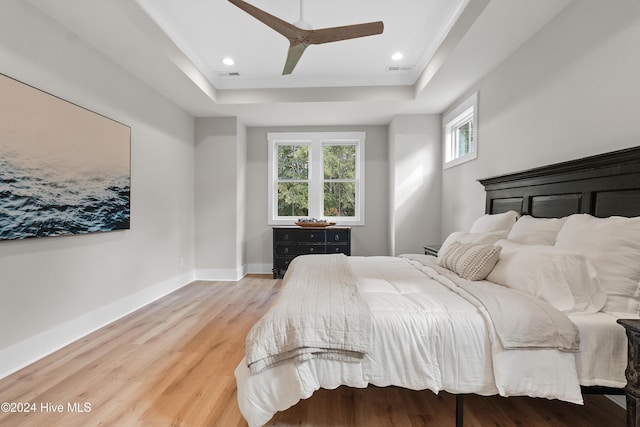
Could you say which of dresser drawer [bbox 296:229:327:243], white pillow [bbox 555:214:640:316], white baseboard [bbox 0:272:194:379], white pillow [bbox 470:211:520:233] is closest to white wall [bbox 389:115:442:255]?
dresser drawer [bbox 296:229:327:243]

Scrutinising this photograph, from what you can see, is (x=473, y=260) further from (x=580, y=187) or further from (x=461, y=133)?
(x=461, y=133)

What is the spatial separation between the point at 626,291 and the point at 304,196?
14.5 ft

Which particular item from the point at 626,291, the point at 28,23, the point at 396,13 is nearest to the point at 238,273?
the point at 28,23

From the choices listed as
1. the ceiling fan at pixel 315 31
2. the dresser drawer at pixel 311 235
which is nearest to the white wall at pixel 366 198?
the dresser drawer at pixel 311 235

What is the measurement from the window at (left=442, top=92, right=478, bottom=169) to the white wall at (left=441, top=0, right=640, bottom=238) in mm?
149

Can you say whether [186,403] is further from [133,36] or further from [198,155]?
[198,155]

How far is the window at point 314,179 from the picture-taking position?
5320mm

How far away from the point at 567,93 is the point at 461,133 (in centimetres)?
207

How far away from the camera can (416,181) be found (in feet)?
15.2

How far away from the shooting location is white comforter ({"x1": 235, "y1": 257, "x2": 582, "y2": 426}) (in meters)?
1.34

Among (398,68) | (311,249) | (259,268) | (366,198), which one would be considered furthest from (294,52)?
(259,268)

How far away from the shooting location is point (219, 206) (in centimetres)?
479

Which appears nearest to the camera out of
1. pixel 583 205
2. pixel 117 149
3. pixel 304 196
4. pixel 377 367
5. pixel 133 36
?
pixel 377 367

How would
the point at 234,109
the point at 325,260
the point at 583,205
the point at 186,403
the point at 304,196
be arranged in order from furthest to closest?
1. the point at 304,196
2. the point at 234,109
3. the point at 325,260
4. the point at 583,205
5. the point at 186,403
